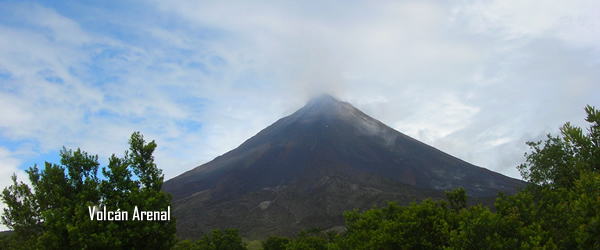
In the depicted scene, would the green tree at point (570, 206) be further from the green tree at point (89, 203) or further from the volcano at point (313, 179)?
the volcano at point (313, 179)

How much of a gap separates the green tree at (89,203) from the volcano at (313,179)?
2414 inches

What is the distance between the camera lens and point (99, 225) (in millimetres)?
13070

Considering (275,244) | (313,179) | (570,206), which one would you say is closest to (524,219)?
(570,206)

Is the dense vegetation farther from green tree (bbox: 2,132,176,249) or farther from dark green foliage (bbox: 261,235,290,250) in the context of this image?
dark green foliage (bbox: 261,235,290,250)

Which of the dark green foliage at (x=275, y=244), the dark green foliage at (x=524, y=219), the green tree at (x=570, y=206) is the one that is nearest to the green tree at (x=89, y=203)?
the dark green foliage at (x=524, y=219)

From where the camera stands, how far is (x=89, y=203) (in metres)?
14.0

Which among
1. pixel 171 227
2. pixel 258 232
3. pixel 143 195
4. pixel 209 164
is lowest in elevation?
pixel 258 232

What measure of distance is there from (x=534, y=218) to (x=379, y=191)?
78.8m

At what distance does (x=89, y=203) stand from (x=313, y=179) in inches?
3699

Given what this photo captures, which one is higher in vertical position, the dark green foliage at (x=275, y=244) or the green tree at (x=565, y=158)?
the green tree at (x=565, y=158)

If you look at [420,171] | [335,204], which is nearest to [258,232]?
[335,204]

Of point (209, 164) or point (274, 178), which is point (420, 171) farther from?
point (209, 164)

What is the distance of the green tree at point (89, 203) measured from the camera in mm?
13102

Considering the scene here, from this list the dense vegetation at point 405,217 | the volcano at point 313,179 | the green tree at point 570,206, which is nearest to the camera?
the green tree at point 570,206
